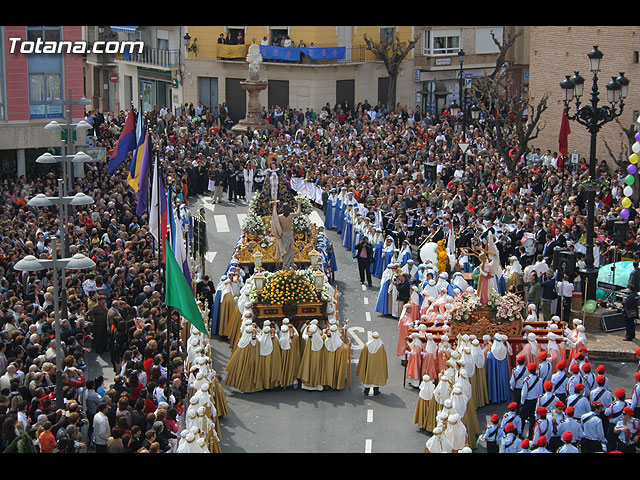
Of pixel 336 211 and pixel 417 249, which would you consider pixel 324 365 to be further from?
pixel 336 211

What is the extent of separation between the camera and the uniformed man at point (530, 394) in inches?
651

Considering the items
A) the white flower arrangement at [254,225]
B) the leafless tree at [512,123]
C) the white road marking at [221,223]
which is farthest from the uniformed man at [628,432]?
the leafless tree at [512,123]

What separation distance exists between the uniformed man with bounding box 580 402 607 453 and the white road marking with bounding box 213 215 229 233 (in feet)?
62.4

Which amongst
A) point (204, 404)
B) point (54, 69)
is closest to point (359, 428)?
point (204, 404)

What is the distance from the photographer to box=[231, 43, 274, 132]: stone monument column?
45188 millimetres

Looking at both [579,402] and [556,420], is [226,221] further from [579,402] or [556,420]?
[556,420]

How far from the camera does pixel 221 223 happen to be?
109ft

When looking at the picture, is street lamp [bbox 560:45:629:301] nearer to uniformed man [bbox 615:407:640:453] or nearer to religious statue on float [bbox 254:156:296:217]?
uniformed man [bbox 615:407:640:453]

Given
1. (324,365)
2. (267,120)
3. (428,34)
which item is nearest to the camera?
(324,365)

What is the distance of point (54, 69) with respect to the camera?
1348 inches

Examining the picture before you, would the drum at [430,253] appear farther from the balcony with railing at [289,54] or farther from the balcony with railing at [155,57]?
the balcony with railing at [155,57]

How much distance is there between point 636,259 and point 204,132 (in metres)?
24.4

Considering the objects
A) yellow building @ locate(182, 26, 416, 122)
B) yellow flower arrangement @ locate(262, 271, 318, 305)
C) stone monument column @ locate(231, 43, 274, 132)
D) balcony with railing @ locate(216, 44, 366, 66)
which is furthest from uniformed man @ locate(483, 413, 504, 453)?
balcony with railing @ locate(216, 44, 366, 66)

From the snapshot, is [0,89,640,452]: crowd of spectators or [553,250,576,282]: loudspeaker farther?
[553,250,576,282]: loudspeaker
